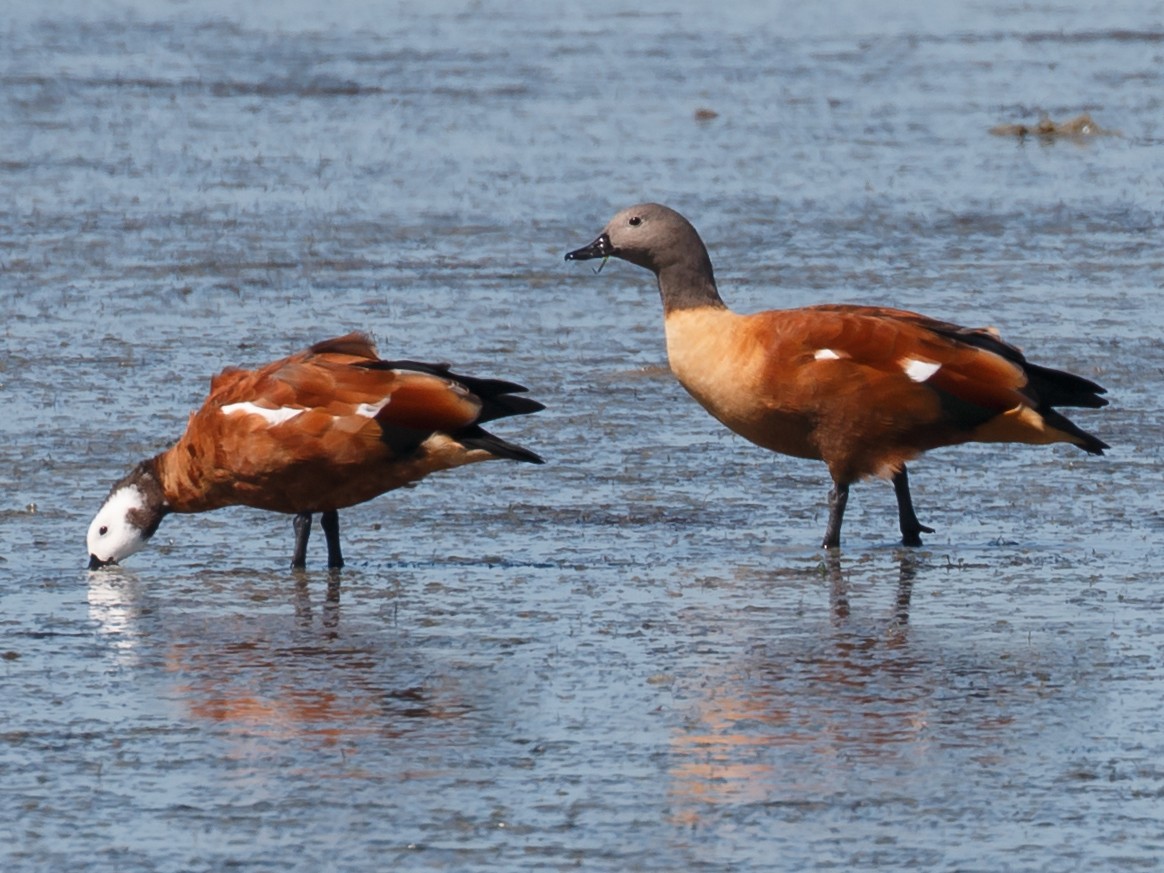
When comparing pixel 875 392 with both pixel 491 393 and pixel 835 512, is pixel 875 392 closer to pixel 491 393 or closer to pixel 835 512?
pixel 835 512

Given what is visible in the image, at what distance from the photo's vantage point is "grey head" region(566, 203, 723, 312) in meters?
8.70

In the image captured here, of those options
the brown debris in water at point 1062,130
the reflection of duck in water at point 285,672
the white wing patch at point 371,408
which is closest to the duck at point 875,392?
the white wing patch at point 371,408

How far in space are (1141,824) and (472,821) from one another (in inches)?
56.7

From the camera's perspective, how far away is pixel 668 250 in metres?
8.77

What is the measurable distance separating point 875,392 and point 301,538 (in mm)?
1992

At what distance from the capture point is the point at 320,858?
4941 millimetres

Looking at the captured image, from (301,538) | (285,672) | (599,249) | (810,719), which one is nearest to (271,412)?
(301,538)

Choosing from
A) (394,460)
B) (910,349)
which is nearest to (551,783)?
(394,460)

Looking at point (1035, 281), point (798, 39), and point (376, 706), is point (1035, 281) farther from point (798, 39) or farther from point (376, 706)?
point (798, 39)

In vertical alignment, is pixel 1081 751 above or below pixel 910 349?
below

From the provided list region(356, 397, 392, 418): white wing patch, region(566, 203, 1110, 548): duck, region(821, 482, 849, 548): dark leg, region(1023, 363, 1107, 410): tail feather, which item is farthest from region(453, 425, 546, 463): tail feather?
region(1023, 363, 1107, 410): tail feather

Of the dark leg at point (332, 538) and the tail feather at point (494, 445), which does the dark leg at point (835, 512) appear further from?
the dark leg at point (332, 538)

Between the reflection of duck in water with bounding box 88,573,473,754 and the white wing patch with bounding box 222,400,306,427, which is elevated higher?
the white wing patch with bounding box 222,400,306,427

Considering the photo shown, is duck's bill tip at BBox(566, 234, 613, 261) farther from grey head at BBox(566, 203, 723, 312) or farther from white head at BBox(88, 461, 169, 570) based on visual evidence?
white head at BBox(88, 461, 169, 570)
